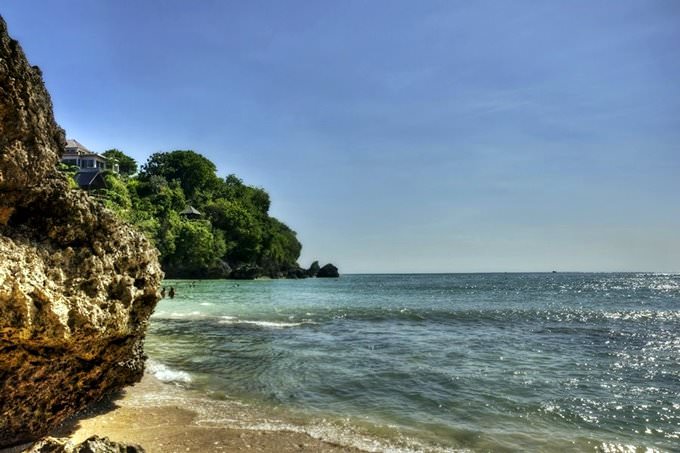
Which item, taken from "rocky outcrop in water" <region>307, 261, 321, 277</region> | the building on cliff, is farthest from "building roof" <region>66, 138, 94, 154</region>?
"rocky outcrop in water" <region>307, 261, 321, 277</region>

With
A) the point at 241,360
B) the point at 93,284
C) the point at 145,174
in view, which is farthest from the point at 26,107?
the point at 145,174

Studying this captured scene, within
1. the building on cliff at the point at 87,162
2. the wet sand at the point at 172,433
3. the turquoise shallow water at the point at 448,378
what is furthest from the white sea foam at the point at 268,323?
the building on cliff at the point at 87,162

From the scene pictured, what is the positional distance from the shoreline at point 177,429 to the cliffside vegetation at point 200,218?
2370 inches

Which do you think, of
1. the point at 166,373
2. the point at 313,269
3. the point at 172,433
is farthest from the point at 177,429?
the point at 313,269

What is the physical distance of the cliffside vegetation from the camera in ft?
242

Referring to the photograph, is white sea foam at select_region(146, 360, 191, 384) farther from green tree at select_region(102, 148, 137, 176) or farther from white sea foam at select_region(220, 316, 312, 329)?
green tree at select_region(102, 148, 137, 176)

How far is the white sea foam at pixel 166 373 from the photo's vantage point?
1055 centimetres

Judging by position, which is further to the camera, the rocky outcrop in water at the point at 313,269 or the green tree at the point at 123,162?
the rocky outcrop in water at the point at 313,269

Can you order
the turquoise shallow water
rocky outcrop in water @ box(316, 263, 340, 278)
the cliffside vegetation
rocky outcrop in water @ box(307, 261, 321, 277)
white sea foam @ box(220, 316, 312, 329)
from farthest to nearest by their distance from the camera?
rocky outcrop in water @ box(316, 263, 340, 278) → rocky outcrop in water @ box(307, 261, 321, 277) → the cliffside vegetation → white sea foam @ box(220, 316, 312, 329) → the turquoise shallow water

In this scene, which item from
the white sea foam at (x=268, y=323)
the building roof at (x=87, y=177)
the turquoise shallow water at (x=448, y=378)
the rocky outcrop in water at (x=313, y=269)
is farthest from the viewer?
the rocky outcrop in water at (x=313, y=269)

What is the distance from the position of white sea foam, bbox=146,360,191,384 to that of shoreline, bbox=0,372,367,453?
168 cm

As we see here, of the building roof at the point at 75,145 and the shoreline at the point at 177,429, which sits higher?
the building roof at the point at 75,145

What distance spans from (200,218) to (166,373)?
80.7 metres

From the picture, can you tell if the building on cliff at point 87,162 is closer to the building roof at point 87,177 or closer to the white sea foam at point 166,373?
the building roof at point 87,177
